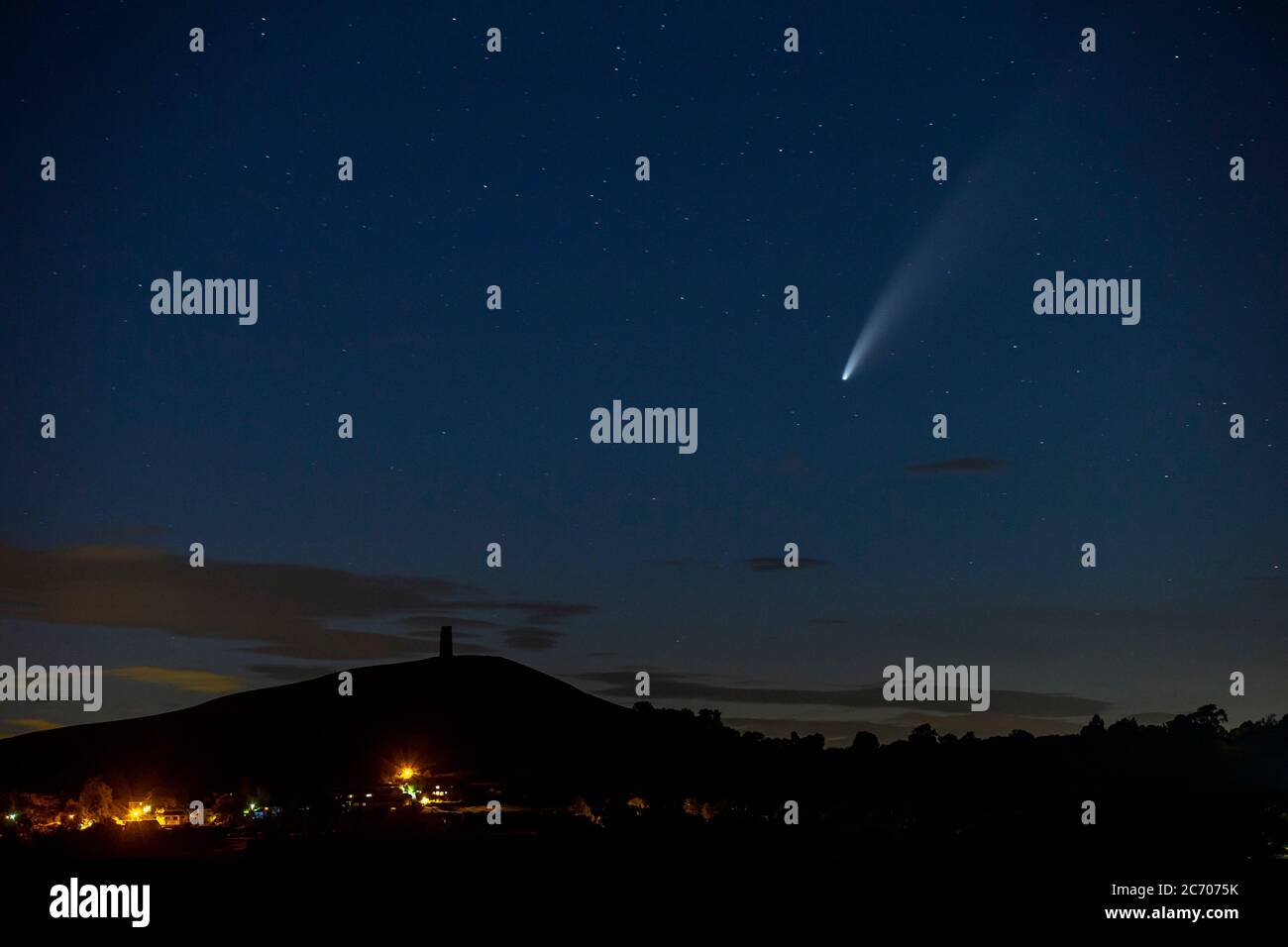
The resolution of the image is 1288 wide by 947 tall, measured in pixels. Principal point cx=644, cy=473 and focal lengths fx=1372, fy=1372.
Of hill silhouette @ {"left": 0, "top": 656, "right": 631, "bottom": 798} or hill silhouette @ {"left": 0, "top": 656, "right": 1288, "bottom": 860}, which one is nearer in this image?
hill silhouette @ {"left": 0, "top": 656, "right": 1288, "bottom": 860}

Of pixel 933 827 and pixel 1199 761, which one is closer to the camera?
pixel 933 827

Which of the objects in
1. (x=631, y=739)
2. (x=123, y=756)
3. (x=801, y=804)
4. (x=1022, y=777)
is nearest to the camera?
(x=801, y=804)

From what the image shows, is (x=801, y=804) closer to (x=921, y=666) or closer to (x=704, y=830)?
(x=704, y=830)

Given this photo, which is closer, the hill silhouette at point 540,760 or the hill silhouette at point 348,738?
the hill silhouette at point 540,760

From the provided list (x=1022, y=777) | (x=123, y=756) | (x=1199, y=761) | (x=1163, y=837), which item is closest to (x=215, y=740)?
(x=123, y=756)
